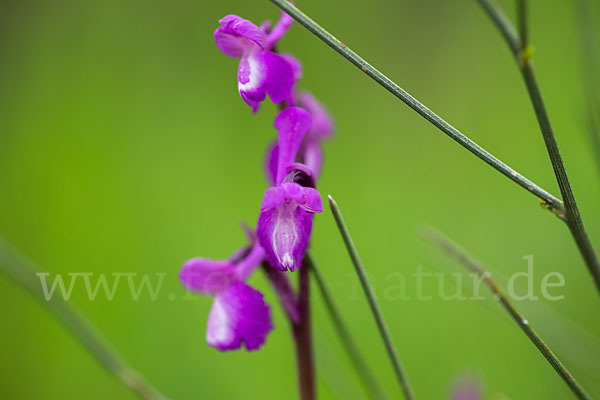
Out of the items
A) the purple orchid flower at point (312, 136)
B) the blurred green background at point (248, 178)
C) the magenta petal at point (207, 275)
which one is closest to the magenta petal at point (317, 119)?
the purple orchid flower at point (312, 136)

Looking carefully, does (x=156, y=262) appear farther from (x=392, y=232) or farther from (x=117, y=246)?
(x=392, y=232)

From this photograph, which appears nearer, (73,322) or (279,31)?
(279,31)

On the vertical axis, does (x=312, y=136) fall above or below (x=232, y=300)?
above

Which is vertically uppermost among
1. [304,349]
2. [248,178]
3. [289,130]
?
[248,178]

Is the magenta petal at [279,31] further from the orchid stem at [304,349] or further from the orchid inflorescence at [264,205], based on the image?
the orchid stem at [304,349]

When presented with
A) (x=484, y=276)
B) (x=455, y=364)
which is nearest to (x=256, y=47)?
(x=484, y=276)

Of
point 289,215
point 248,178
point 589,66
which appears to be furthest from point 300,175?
point 248,178

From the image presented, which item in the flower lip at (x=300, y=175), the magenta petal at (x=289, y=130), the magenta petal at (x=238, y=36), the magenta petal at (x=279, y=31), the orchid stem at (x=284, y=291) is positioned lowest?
the orchid stem at (x=284, y=291)

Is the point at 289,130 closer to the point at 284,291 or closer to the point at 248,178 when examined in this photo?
the point at 284,291
